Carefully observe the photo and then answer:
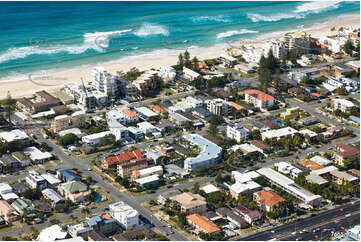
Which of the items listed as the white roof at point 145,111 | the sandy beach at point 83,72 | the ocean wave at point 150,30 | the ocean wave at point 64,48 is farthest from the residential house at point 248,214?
the ocean wave at point 150,30

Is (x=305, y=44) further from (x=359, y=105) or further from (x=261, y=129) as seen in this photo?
(x=261, y=129)

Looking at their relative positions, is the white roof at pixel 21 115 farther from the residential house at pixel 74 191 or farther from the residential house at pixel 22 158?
the residential house at pixel 74 191

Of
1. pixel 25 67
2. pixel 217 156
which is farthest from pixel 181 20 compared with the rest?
pixel 217 156

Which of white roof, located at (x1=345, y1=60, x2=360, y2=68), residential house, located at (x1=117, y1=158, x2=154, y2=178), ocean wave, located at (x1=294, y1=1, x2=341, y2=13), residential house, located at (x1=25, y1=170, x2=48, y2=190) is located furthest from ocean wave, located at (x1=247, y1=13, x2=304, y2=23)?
residential house, located at (x1=25, y1=170, x2=48, y2=190)

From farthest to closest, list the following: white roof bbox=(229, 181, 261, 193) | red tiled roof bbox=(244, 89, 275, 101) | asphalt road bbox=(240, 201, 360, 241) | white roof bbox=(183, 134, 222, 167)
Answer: red tiled roof bbox=(244, 89, 275, 101), white roof bbox=(183, 134, 222, 167), white roof bbox=(229, 181, 261, 193), asphalt road bbox=(240, 201, 360, 241)

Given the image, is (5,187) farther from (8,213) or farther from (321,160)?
(321,160)

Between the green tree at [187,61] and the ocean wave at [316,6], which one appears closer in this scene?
the green tree at [187,61]

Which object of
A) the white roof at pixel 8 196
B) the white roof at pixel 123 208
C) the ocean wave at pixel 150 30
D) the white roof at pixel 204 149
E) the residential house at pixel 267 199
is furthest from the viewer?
the ocean wave at pixel 150 30

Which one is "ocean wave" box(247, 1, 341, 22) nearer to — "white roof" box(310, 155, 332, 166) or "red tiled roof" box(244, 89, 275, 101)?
"red tiled roof" box(244, 89, 275, 101)
